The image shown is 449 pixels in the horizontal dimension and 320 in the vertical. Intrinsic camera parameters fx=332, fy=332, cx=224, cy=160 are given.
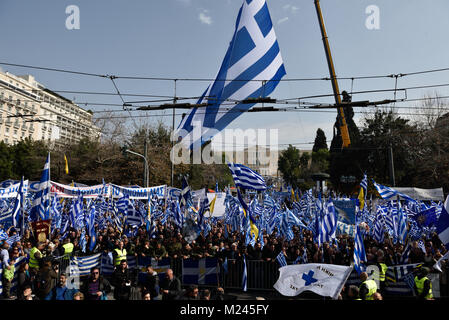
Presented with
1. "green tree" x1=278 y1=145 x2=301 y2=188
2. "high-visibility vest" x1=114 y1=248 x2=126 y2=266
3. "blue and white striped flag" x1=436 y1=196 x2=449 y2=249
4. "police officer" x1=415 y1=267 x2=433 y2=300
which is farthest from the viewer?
"green tree" x1=278 y1=145 x2=301 y2=188

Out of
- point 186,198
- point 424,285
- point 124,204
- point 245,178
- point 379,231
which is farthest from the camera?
point 124,204

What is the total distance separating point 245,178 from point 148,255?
4.65 meters

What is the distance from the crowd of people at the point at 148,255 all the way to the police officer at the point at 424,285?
148 cm

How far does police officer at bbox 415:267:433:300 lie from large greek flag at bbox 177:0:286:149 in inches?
283

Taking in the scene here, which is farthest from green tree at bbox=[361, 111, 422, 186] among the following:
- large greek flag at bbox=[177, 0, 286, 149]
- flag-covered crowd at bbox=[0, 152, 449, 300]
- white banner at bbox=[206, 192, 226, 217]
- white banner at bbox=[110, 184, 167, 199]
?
large greek flag at bbox=[177, 0, 286, 149]

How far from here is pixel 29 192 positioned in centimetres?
2141

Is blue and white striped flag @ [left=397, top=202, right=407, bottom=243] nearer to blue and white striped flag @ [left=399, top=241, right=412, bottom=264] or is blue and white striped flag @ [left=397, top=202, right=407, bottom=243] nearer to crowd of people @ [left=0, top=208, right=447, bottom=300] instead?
crowd of people @ [left=0, top=208, right=447, bottom=300]

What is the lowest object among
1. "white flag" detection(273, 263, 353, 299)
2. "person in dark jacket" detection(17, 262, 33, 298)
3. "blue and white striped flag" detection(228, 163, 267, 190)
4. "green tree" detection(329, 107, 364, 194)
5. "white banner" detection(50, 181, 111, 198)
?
"person in dark jacket" detection(17, 262, 33, 298)

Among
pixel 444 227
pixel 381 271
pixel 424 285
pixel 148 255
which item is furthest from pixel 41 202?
pixel 444 227

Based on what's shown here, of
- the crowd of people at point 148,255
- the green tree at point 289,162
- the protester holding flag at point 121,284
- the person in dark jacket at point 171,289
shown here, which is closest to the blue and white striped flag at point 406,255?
the crowd of people at point 148,255

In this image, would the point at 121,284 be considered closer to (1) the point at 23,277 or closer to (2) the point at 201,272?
(1) the point at 23,277

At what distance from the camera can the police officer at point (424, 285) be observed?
6707 mm

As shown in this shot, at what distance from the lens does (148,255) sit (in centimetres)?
1104

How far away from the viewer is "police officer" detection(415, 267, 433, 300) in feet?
22.0
